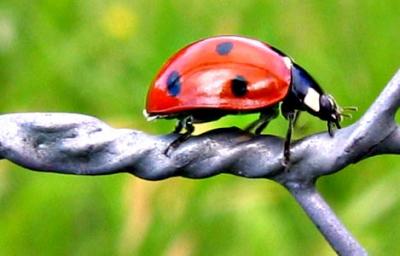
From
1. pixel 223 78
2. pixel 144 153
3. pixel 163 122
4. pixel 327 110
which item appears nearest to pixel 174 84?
pixel 223 78

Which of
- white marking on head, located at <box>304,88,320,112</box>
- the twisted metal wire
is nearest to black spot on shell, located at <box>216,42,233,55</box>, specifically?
white marking on head, located at <box>304,88,320,112</box>

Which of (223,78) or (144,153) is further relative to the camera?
→ (223,78)

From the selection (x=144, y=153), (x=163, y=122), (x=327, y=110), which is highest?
(x=144, y=153)

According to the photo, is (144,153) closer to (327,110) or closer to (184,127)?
(184,127)

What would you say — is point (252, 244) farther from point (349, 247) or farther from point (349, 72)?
point (349, 247)

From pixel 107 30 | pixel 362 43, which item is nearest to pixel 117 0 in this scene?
pixel 107 30

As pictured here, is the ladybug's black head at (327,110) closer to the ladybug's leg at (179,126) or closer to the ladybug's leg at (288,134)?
the ladybug's leg at (288,134)

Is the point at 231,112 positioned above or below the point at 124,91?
above
